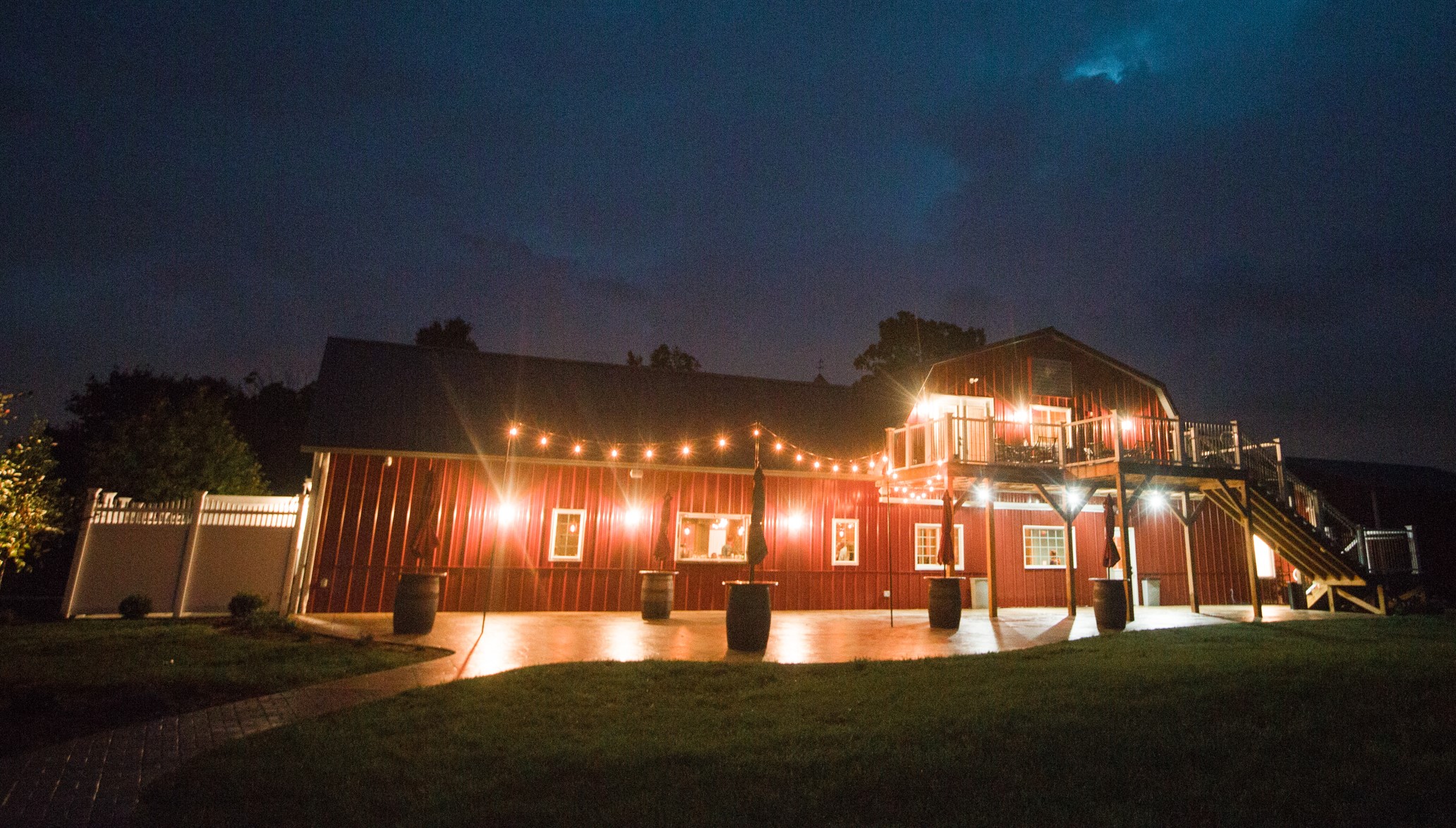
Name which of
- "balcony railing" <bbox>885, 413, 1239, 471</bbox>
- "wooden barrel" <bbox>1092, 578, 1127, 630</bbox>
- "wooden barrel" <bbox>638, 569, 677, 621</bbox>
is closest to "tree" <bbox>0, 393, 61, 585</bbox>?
Answer: "wooden barrel" <bbox>638, 569, 677, 621</bbox>

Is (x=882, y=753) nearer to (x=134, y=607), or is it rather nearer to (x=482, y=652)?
(x=482, y=652)

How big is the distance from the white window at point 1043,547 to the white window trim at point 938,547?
1745 millimetres

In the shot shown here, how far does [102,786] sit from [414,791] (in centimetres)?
192

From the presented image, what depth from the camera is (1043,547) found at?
18.3 metres

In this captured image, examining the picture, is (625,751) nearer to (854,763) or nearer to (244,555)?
(854,763)

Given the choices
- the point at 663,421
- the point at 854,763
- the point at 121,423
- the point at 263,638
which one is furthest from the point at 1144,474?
the point at 121,423

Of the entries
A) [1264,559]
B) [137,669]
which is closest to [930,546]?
[1264,559]

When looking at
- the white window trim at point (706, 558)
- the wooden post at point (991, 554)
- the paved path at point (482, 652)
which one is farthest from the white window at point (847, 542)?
the wooden post at point (991, 554)

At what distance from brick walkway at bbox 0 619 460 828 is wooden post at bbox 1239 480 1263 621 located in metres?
14.2

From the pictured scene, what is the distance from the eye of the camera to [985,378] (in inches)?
681

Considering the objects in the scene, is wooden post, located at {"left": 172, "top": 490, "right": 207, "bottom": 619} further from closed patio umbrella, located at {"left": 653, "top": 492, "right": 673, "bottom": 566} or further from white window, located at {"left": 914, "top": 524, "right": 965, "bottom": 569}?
white window, located at {"left": 914, "top": 524, "right": 965, "bottom": 569}

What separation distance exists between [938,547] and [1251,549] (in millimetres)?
6138

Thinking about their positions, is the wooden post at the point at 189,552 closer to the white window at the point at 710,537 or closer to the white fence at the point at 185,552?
the white fence at the point at 185,552

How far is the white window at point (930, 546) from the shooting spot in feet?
56.3
